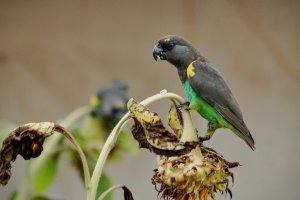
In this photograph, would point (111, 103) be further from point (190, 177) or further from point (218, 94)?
point (190, 177)

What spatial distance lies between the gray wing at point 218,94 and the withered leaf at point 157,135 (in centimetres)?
34

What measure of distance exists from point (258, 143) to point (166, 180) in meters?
Answer: 2.09

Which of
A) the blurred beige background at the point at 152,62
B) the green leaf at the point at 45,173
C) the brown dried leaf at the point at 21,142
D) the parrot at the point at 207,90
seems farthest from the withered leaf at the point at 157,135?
the blurred beige background at the point at 152,62

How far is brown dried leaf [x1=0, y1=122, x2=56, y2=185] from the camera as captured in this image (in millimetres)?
1075

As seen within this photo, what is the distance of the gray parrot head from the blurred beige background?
5.24ft

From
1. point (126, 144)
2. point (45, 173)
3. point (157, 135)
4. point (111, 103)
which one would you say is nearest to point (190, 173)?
point (157, 135)

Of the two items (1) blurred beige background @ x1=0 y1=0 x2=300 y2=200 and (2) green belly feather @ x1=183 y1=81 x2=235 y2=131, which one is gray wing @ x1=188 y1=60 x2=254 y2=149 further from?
(1) blurred beige background @ x1=0 y1=0 x2=300 y2=200

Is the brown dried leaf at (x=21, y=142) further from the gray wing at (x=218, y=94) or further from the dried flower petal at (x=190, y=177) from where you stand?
the gray wing at (x=218, y=94)

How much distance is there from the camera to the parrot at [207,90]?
1456 millimetres

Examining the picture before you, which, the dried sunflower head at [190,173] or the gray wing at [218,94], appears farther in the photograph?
the gray wing at [218,94]

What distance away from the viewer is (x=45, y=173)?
2.11m

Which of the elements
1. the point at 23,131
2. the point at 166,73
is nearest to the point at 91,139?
the point at 166,73

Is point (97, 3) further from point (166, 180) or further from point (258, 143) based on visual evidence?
point (166, 180)

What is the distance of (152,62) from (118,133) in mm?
2059
